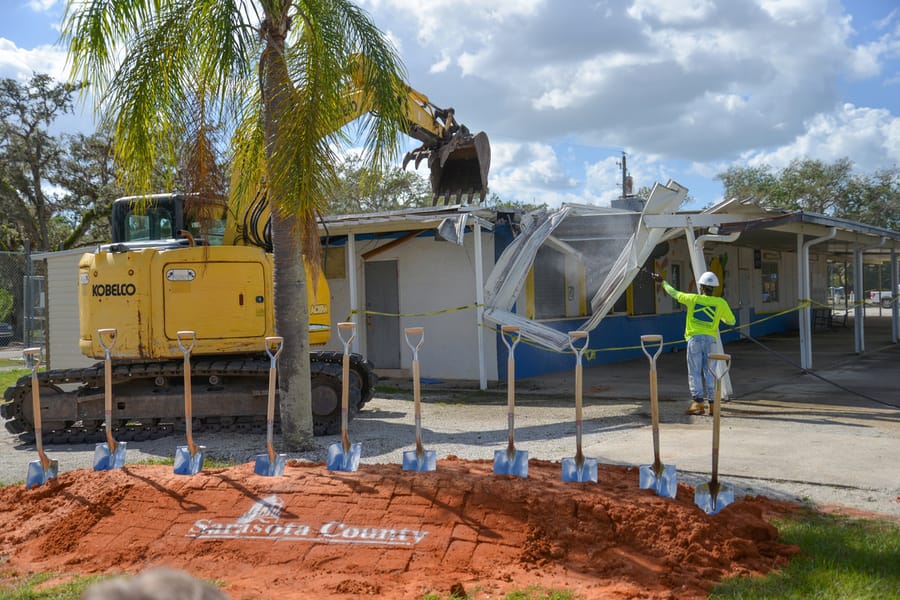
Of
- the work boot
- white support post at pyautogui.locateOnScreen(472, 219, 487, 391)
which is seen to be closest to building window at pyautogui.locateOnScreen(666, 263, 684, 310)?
white support post at pyautogui.locateOnScreen(472, 219, 487, 391)

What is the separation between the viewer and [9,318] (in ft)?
104

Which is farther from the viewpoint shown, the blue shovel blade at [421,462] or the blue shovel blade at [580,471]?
the blue shovel blade at [421,462]

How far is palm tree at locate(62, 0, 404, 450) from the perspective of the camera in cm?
711

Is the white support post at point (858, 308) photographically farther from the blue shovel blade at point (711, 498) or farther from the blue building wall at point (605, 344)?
the blue shovel blade at point (711, 498)

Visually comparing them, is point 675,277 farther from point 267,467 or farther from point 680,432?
point 267,467

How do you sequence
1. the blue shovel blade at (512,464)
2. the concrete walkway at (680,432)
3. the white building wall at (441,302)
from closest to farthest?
the blue shovel blade at (512,464), the concrete walkway at (680,432), the white building wall at (441,302)

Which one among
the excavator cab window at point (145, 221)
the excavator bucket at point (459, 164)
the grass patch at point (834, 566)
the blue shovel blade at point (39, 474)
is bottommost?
the grass patch at point (834, 566)

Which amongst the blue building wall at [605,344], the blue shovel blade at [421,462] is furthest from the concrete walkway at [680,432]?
the blue shovel blade at [421,462]

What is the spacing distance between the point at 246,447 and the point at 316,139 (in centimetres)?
→ 384

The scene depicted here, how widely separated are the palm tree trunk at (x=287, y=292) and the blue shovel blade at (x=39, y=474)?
83.3 inches

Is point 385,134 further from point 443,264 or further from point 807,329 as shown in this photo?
point 807,329

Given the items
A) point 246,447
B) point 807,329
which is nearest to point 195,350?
point 246,447

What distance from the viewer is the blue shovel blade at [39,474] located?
22.2 ft

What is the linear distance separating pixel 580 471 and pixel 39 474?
4.52m
